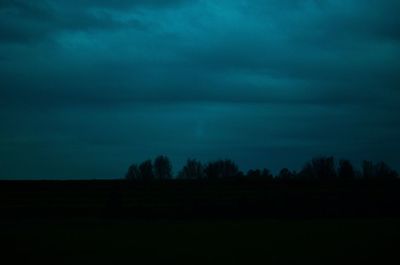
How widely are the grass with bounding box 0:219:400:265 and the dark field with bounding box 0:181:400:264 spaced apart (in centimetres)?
2

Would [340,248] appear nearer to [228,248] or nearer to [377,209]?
[228,248]

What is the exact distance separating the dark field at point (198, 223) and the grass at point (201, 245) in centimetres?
2

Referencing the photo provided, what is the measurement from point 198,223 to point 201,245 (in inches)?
280

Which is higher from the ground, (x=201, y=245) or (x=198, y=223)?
(x=201, y=245)

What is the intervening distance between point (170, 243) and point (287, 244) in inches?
126

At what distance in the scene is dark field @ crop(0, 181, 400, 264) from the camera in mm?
10305

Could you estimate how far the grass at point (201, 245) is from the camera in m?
9.70

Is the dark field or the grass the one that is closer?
the grass

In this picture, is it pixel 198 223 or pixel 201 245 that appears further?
pixel 198 223

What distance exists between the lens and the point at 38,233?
15.0 metres

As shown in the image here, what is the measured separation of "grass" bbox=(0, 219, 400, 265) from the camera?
31.8ft

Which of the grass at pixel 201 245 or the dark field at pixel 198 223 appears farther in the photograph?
the dark field at pixel 198 223

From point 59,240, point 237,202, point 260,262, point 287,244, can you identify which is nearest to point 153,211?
point 237,202

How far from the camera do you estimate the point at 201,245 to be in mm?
11875
